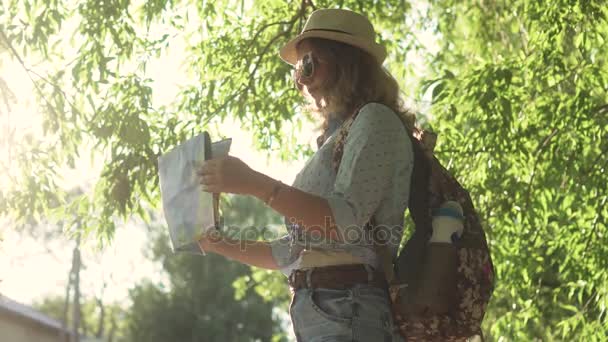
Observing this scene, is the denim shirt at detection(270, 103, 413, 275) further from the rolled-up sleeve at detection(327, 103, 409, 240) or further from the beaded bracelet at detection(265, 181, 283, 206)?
the beaded bracelet at detection(265, 181, 283, 206)

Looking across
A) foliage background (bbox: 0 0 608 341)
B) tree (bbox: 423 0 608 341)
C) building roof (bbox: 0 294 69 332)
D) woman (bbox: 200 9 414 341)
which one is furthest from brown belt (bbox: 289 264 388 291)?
building roof (bbox: 0 294 69 332)

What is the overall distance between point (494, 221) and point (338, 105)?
18.6ft

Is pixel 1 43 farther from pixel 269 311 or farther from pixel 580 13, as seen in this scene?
pixel 269 311

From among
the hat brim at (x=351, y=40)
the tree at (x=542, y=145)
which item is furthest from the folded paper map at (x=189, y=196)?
the tree at (x=542, y=145)

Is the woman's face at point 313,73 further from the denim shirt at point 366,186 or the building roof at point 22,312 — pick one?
the building roof at point 22,312

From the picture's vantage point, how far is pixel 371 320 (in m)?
2.45

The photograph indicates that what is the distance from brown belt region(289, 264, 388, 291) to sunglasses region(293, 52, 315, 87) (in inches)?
19.7

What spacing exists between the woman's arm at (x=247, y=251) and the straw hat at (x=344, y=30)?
54 centimetres

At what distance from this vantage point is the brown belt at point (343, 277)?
248 cm

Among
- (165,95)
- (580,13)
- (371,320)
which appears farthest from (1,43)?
(371,320)

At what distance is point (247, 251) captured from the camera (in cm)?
296

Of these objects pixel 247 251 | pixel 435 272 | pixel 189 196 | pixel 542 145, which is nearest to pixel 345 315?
pixel 435 272

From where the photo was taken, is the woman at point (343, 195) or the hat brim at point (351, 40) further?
the hat brim at point (351, 40)

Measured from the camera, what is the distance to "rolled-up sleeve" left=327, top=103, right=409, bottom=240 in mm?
2453
